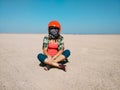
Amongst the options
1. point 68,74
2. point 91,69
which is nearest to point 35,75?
point 68,74

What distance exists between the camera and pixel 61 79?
530 centimetres

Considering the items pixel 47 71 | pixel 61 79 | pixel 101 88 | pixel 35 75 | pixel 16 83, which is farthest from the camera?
pixel 47 71

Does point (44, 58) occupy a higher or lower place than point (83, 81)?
higher

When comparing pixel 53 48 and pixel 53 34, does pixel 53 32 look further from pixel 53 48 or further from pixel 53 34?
pixel 53 48

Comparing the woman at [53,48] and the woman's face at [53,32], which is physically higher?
the woman's face at [53,32]

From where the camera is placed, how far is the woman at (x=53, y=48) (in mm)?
6484

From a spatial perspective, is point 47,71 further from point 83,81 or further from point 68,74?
point 83,81

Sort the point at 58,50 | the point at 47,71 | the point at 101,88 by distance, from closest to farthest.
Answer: the point at 101,88 → the point at 47,71 → the point at 58,50

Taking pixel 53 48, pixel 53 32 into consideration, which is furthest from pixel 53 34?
pixel 53 48

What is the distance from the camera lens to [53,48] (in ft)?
22.7

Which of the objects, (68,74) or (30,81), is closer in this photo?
(30,81)

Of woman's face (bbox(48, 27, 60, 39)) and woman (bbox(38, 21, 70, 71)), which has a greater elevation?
woman's face (bbox(48, 27, 60, 39))

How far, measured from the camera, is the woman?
6484mm

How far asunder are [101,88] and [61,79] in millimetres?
1226
